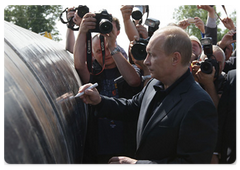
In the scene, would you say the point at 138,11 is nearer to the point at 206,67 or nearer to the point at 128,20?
the point at 128,20

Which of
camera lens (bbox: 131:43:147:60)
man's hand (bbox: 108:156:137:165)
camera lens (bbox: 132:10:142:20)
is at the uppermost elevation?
camera lens (bbox: 132:10:142:20)

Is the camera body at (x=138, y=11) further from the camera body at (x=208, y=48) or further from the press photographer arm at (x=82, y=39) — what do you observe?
the camera body at (x=208, y=48)

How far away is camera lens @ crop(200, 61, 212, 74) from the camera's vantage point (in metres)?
2.37

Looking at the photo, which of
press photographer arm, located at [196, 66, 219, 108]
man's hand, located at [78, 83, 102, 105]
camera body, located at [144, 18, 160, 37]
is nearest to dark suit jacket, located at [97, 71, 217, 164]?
man's hand, located at [78, 83, 102, 105]

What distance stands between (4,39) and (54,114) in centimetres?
47

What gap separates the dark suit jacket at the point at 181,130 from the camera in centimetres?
154

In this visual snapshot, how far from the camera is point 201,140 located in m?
1.54

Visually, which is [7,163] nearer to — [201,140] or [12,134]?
[12,134]

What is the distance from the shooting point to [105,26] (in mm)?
2482

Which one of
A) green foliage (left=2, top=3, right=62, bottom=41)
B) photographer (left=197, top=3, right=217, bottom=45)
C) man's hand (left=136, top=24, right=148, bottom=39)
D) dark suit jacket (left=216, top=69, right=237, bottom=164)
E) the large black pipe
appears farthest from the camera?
green foliage (left=2, top=3, right=62, bottom=41)

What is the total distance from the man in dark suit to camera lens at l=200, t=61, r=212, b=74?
0.63m

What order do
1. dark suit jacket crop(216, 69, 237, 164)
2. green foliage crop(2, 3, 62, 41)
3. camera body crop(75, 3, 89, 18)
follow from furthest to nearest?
green foliage crop(2, 3, 62, 41) < camera body crop(75, 3, 89, 18) < dark suit jacket crop(216, 69, 237, 164)

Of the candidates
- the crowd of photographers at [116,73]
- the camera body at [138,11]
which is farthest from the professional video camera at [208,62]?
the camera body at [138,11]

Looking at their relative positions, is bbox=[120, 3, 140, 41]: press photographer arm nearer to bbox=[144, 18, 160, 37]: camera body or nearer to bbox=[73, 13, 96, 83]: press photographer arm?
bbox=[144, 18, 160, 37]: camera body
